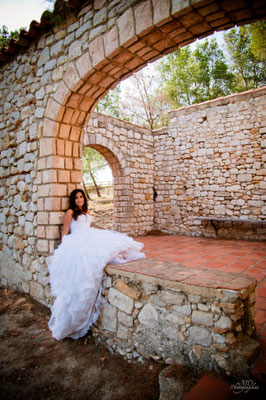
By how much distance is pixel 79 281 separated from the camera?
2311mm

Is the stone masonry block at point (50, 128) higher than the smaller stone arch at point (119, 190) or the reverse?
higher

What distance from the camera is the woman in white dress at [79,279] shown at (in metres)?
2.32

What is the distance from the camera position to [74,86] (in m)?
2.76

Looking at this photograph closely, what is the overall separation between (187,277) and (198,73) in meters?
13.5

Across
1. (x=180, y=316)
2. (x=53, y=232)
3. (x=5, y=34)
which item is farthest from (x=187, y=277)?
(x=5, y=34)

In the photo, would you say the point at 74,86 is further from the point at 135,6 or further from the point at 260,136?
the point at 260,136

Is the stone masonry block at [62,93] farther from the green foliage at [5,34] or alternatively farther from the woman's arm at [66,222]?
the green foliage at [5,34]

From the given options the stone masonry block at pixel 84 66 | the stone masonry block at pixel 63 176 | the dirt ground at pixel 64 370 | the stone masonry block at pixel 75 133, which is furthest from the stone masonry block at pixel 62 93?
the dirt ground at pixel 64 370

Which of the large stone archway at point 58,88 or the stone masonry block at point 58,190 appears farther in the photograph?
the stone masonry block at point 58,190

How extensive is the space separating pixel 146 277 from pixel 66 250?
1001 millimetres

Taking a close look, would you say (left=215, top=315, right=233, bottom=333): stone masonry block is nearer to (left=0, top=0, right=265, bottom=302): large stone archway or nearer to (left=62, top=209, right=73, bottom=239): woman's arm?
(left=62, top=209, right=73, bottom=239): woman's arm

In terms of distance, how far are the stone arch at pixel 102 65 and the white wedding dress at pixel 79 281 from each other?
640 mm

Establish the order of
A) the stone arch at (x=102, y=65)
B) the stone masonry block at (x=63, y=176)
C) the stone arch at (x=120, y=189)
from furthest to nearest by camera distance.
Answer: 1. the stone arch at (x=120, y=189)
2. the stone masonry block at (x=63, y=176)
3. the stone arch at (x=102, y=65)

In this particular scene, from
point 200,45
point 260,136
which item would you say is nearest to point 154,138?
point 260,136
